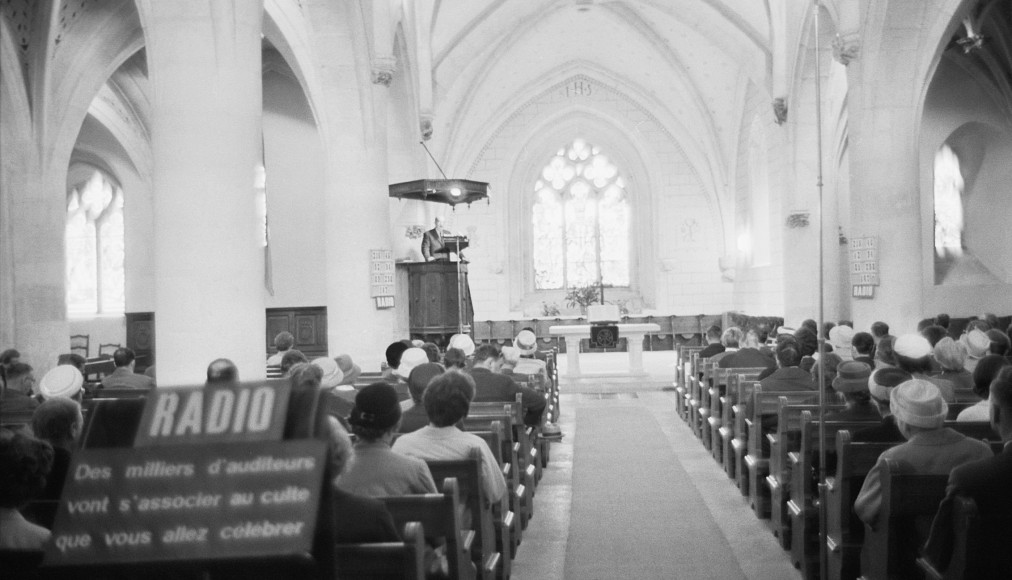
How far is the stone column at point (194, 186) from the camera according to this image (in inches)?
265

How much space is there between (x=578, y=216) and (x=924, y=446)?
21060mm

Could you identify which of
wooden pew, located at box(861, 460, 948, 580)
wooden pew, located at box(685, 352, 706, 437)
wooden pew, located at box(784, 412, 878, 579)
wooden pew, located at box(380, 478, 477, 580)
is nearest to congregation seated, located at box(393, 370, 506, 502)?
wooden pew, located at box(380, 478, 477, 580)

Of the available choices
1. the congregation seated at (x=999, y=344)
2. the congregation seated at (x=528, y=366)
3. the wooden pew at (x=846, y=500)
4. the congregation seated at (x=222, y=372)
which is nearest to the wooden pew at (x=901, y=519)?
the wooden pew at (x=846, y=500)

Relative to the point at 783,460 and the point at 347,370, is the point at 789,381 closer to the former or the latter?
the point at 783,460

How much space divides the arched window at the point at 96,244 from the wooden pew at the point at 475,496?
17.0 metres

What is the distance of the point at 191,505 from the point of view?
162 cm

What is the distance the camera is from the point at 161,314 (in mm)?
6777

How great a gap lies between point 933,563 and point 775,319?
52.1 ft

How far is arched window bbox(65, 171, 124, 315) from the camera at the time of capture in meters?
19.1

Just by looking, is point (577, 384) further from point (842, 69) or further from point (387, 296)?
point (842, 69)

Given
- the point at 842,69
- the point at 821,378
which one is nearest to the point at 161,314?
the point at 821,378

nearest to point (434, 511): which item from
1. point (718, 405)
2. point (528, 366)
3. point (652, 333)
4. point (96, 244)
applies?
point (718, 405)

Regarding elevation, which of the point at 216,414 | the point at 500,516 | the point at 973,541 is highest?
the point at 216,414

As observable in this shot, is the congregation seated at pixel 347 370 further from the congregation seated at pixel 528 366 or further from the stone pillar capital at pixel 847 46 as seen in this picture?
the stone pillar capital at pixel 847 46
